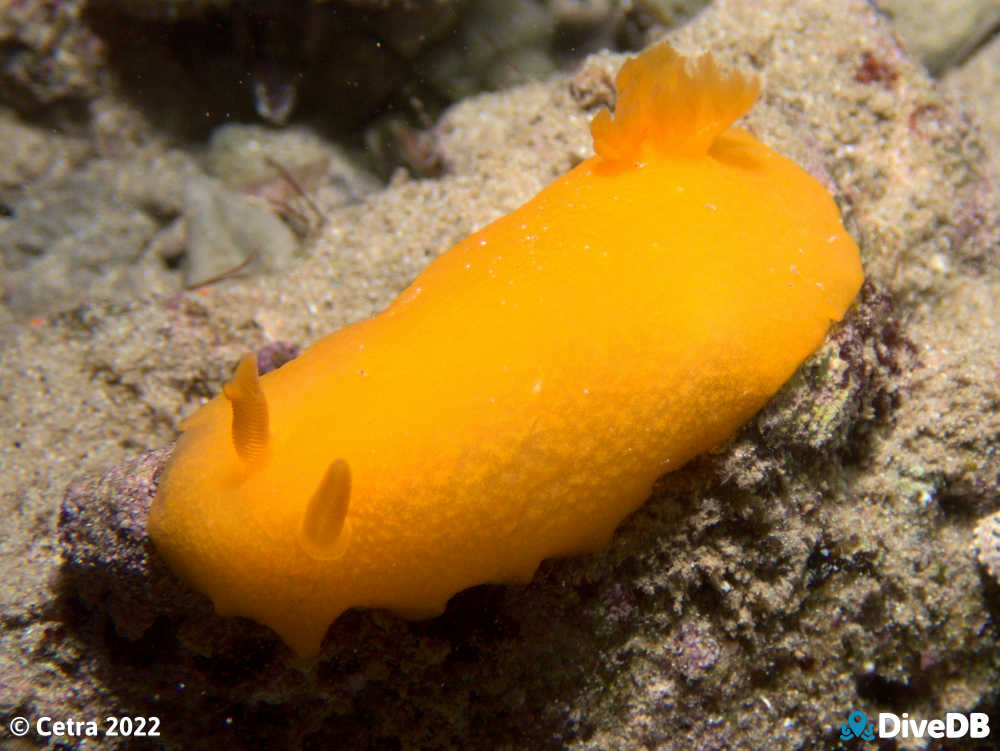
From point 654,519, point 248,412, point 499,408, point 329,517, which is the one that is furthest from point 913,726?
point 248,412

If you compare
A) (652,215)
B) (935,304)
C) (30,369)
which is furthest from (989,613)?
(30,369)

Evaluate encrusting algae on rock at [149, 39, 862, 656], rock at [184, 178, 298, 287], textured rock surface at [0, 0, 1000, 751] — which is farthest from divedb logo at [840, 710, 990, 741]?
rock at [184, 178, 298, 287]

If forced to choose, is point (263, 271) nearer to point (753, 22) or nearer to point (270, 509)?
point (270, 509)

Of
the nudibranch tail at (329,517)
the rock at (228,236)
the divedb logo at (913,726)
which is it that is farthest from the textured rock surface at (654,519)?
the rock at (228,236)

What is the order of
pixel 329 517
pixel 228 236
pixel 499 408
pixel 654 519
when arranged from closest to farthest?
1. pixel 329 517
2. pixel 499 408
3. pixel 654 519
4. pixel 228 236

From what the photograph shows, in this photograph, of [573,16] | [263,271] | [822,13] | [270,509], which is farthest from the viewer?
[573,16]

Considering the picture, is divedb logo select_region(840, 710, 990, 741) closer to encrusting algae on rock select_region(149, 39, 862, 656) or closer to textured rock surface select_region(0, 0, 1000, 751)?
textured rock surface select_region(0, 0, 1000, 751)

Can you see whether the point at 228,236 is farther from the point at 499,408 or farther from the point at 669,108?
the point at 499,408
